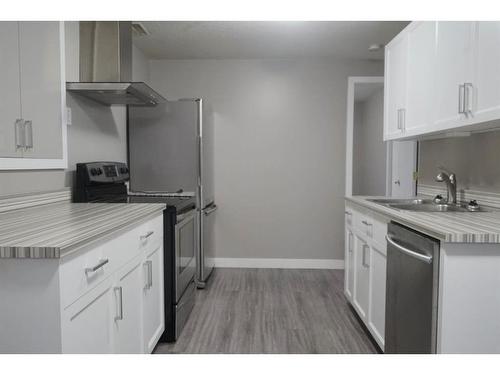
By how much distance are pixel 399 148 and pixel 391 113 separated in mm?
1387

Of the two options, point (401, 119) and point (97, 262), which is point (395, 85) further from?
point (97, 262)

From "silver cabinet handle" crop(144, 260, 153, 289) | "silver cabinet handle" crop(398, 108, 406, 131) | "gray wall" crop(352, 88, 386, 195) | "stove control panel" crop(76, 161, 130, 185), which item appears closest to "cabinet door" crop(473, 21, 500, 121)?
"silver cabinet handle" crop(398, 108, 406, 131)

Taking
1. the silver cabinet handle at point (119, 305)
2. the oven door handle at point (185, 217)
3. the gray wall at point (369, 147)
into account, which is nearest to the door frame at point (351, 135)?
the gray wall at point (369, 147)

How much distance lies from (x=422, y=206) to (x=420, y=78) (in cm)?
83

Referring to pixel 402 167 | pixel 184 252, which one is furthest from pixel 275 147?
pixel 184 252

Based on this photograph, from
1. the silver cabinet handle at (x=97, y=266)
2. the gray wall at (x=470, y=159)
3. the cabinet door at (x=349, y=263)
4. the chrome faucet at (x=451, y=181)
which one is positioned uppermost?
the gray wall at (x=470, y=159)

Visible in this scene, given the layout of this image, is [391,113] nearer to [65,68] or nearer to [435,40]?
[435,40]

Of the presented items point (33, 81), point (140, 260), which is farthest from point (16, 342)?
point (33, 81)

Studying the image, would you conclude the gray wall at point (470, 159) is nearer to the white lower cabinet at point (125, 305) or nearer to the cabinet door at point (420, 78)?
the cabinet door at point (420, 78)

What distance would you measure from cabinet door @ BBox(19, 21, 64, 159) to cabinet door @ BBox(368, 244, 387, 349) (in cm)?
190

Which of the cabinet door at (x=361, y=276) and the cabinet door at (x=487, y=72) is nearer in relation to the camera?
the cabinet door at (x=487, y=72)

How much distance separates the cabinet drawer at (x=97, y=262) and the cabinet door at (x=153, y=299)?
0.48 feet

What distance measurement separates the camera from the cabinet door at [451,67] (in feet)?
5.78

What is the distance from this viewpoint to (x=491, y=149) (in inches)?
82.4
